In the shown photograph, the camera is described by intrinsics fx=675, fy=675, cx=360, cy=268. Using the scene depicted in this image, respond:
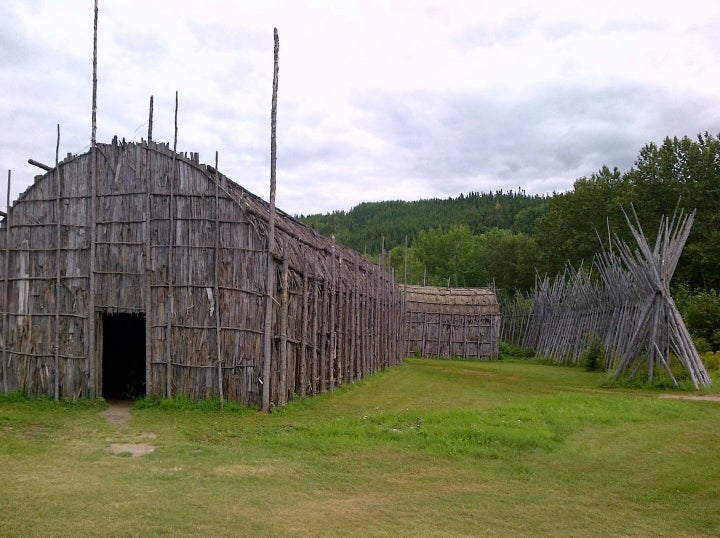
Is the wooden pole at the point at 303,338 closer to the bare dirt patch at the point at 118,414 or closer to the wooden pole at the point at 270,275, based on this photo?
the wooden pole at the point at 270,275

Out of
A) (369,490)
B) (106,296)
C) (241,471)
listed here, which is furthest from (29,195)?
(369,490)

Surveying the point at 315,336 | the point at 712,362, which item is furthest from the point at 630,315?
the point at 315,336

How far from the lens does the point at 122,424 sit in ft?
44.0

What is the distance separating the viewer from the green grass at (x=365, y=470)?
23.9 feet

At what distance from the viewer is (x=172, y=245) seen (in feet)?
51.8

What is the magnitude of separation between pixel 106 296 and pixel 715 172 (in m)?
36.5

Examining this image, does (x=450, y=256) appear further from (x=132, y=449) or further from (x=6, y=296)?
(x=132, y=449)

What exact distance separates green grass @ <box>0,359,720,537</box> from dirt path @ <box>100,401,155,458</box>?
0.18 metres

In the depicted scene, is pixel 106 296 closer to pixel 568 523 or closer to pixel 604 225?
pixel 568 523

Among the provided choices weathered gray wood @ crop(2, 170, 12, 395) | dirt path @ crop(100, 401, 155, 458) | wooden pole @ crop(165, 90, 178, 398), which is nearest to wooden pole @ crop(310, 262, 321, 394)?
wooden pole @ crop(165, 90, 178, 398)

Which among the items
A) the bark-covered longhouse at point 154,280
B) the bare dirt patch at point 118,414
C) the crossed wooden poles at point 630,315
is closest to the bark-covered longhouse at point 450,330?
the crossed wooden poles at point 630,315

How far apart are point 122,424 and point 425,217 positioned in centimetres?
11092

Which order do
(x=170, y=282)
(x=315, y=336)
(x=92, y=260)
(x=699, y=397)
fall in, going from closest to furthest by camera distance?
(x=170, y=282), (x=92, y=260), (x=315, y=336), (x=699, y=397)

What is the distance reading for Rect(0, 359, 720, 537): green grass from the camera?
287 inches
